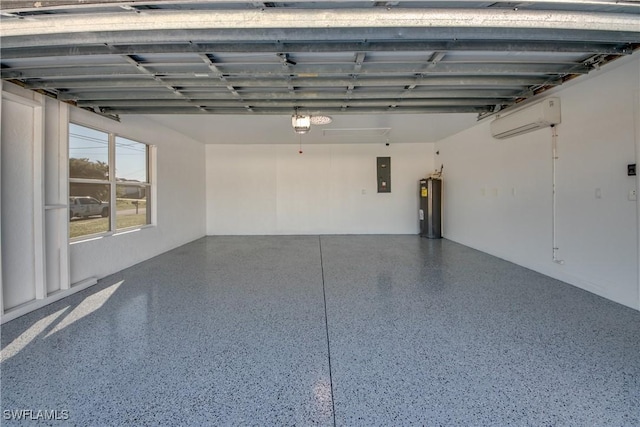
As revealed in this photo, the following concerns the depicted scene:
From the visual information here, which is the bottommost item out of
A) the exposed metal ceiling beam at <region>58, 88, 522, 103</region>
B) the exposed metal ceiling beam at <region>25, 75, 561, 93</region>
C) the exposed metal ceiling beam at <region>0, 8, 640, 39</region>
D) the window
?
the window

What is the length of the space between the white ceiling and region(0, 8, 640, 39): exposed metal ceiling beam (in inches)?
112

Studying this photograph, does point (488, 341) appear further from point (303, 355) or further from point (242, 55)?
point (242, 55)

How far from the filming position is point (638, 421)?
1387mm

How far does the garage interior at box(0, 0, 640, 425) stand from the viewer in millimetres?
1621

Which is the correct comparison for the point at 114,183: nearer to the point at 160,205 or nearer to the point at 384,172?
the point at 160,205

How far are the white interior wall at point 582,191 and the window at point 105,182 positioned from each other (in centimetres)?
617

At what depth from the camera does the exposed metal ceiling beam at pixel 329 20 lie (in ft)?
5.59

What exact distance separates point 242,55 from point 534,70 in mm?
2846

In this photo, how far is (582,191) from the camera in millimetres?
3252

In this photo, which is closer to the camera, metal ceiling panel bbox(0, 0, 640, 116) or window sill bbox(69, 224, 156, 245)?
metal ceiling panel bbox(0, 0, 640, 116)

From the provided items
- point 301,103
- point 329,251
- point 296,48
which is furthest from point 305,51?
point 329,251

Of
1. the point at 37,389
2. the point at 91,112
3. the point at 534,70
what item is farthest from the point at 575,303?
the point at 91,112

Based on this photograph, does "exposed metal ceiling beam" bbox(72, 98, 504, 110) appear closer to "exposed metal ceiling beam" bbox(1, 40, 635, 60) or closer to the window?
the window

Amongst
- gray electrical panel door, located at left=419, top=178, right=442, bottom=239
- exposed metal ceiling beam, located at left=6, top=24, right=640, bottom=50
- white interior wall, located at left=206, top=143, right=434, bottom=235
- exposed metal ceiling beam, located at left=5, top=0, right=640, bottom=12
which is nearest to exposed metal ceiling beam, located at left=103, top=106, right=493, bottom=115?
exposed metal ceiling beam, located at left=6, top=24, right=640, bottom=50
